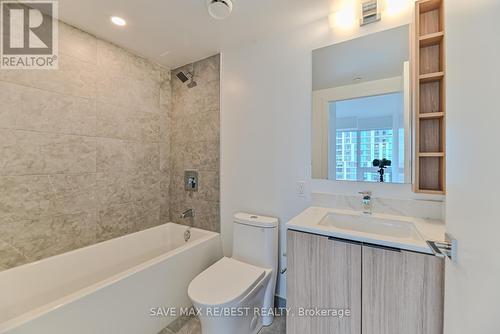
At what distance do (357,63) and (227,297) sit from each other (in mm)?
1801

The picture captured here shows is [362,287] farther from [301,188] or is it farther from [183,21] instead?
[183,21]

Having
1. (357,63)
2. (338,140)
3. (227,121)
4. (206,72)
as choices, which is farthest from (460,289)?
(206,72)

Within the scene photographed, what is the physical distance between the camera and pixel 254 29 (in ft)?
6.01

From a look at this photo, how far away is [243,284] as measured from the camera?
146cm

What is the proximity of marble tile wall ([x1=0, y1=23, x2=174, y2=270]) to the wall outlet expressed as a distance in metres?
0.90

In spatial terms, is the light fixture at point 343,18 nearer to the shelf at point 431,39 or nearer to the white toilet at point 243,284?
the shelf at point 431,39

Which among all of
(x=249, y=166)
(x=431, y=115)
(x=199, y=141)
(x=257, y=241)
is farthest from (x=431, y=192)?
(x=199, y=141)

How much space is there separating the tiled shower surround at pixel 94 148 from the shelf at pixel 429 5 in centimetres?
165

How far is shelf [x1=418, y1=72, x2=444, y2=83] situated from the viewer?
1249mm

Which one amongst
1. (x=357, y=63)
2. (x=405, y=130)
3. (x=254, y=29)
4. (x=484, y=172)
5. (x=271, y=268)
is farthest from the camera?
(x=254, y=29)

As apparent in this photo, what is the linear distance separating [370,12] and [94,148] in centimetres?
242

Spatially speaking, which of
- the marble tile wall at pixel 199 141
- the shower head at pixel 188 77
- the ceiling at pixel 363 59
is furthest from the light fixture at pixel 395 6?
the shower head at pixel 188 77

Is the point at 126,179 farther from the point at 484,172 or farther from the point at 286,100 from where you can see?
the point at 484,172

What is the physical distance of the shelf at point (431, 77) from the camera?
1249 mm
